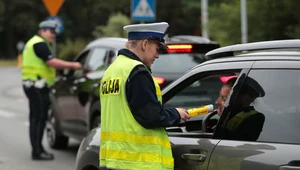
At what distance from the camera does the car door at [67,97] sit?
9867 mm

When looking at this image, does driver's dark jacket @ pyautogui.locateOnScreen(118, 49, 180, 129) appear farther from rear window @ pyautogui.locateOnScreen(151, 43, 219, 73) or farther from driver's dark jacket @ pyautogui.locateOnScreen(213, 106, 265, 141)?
rear window @ pyautogui.locateOnScreen(151, 43, 219, 73)

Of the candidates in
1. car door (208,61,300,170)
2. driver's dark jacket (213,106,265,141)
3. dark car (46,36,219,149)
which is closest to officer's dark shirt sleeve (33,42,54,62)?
dark car (46,36,219,149)

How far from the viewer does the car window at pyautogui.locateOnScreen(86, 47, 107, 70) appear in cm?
929

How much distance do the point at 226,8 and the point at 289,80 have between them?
636 inches

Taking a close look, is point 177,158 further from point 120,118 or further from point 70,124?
point 70,124

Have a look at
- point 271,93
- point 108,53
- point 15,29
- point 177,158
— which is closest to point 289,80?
point 271,93

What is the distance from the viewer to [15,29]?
291 ft

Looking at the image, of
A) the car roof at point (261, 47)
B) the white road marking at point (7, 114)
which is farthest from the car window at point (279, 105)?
the white road marking at point (7, 114)

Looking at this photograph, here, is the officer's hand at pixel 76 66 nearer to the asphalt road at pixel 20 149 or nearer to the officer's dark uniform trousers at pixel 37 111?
the officer's dark uniform trousers at pixel 37 111

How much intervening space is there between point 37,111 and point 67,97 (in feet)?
2.02

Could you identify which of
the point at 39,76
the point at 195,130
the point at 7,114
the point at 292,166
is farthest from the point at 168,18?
the point at 292,166

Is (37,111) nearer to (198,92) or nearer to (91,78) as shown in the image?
(91,78)

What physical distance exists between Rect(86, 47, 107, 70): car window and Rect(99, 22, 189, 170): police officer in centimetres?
495

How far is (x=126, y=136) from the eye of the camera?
416cm
